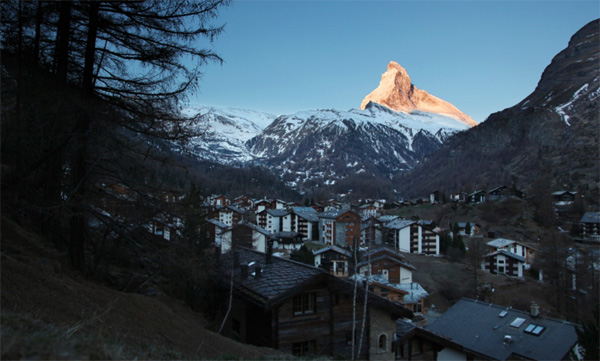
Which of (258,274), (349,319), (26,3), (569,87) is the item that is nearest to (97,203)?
(26,3)

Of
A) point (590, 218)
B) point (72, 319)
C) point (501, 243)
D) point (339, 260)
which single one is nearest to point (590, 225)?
point (590, 218)

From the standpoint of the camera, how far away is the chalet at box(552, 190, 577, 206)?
8244cm

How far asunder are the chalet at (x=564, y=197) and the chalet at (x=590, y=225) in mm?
13281

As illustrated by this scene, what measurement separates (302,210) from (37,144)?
74.8 m

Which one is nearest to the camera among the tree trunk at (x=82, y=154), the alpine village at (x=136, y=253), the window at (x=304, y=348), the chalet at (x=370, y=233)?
the alpine village at (x=136, y=253)

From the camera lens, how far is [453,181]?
553ft

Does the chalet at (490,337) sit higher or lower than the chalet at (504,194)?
lower

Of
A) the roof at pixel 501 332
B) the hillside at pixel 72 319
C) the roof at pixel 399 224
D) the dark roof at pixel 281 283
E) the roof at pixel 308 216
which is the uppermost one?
the roof at pixel 308 216

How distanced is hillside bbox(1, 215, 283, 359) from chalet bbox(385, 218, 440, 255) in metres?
58.9

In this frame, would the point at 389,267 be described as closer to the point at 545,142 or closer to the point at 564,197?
the point at 564,197

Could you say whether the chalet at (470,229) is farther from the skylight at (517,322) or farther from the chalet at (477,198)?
the skylight at (517,322)

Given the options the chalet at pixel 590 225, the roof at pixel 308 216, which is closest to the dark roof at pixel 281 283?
the roof at pixel 308 216

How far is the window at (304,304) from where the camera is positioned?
42.3 ft

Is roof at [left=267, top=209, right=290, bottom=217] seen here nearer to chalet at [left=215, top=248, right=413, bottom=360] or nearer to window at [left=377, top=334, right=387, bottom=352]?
chalet at [left=215, top=248, right=413, bottom=360]
